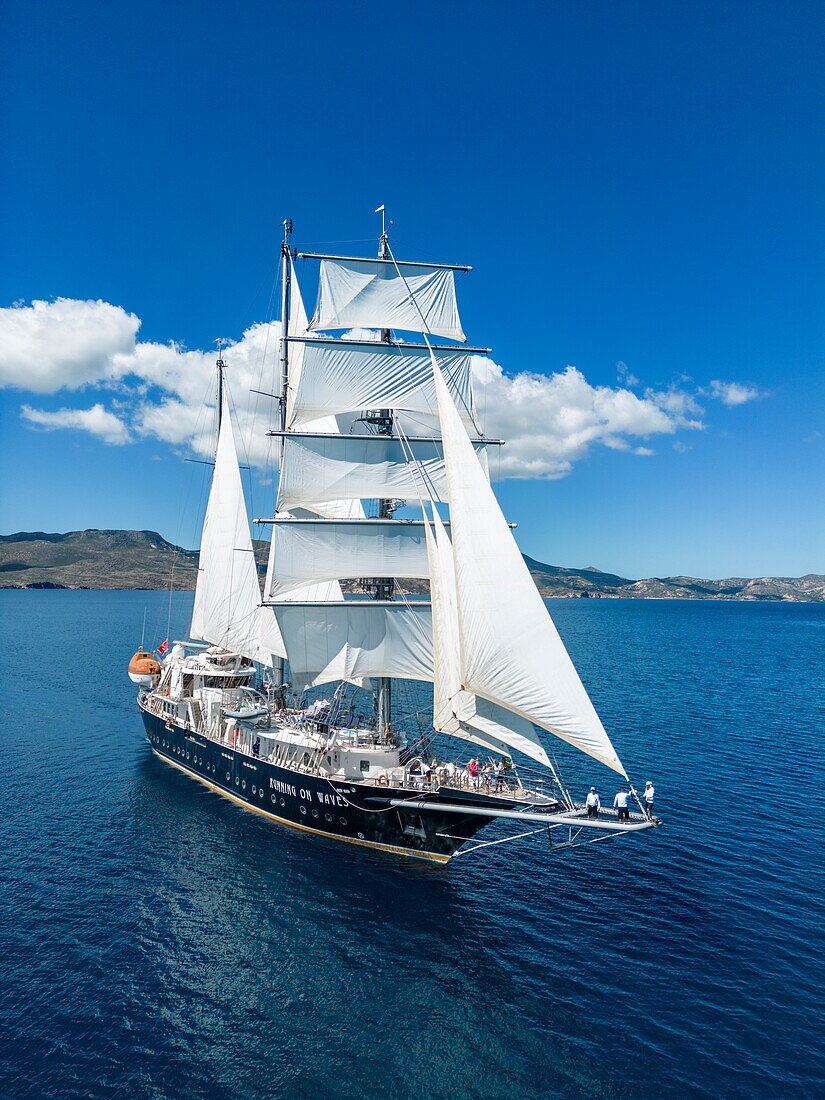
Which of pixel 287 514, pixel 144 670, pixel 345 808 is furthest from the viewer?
pixel 144 670

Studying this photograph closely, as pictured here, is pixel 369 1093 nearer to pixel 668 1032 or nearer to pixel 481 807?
pixel 668 1032

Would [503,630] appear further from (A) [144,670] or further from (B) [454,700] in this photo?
(A) [144,670]

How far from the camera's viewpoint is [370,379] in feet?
133

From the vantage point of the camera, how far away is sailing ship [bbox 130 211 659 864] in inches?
1078

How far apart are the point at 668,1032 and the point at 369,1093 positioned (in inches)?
394

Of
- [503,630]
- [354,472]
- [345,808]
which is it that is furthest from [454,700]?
[354,472]

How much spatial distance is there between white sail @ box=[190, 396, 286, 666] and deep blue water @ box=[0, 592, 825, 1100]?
1216 cm

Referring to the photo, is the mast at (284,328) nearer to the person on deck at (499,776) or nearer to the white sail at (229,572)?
the white sail at (229,572)

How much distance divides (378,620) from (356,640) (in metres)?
1.93

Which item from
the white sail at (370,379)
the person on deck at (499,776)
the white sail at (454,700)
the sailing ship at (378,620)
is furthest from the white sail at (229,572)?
the person on deck at (499,776)

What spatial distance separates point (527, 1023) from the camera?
68.6 feet

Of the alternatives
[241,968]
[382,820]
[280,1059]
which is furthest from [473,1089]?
[382,820]

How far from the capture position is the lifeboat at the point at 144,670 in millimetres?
54531

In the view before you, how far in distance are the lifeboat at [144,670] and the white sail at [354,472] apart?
25.0 metres
